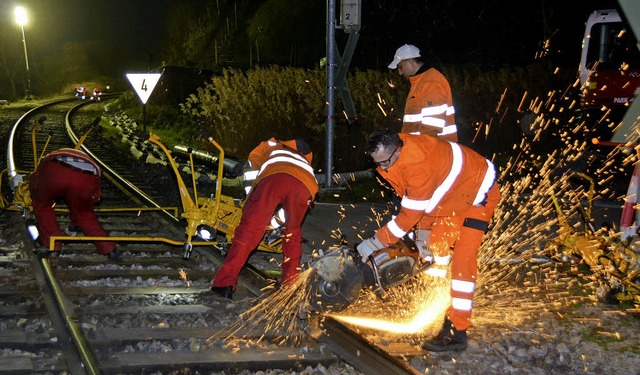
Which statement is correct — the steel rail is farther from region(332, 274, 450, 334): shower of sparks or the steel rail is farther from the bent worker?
the bent worker

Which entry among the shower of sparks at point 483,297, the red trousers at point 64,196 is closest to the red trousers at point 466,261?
the shower of sparks at point 483,297

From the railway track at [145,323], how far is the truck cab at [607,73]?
9592 mm

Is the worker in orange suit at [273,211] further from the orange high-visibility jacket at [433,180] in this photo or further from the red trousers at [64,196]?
the red trousers at [64,196]

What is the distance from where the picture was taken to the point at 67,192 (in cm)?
684

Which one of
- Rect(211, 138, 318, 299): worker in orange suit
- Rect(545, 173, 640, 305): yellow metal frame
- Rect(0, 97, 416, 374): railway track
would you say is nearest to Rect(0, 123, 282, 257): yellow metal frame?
Rect(0, 97, 416, 374): railway track

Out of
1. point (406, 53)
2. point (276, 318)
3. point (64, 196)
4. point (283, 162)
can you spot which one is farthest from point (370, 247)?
point (64, 196)

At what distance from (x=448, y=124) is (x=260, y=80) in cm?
1036

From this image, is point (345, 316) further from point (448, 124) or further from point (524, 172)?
point (524, 172)

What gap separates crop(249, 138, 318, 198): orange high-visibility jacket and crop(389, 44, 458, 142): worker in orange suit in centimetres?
118

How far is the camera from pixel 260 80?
16.5 metres

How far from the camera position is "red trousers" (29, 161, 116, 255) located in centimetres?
675

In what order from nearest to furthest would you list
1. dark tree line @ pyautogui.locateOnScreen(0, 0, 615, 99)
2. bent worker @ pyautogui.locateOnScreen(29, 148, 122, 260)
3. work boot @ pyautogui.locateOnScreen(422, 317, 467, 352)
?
work boot @ pyautogui.locateOnScreen(422, 317, 467, 352), bent worker @ pyautogui.locateOnScreen(29, 148, 122, 260), dark tree line @ pyautogui.locateOnScreen(0, 0, 615, 99)

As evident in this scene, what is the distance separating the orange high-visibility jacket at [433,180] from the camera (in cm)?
480

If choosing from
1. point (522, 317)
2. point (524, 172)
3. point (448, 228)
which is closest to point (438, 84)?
point (448, 228)
